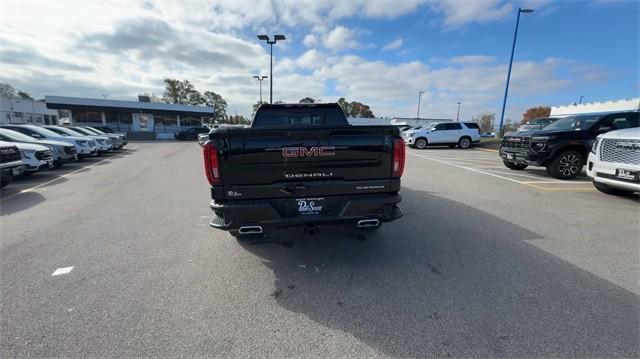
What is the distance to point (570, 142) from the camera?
27.1 feet

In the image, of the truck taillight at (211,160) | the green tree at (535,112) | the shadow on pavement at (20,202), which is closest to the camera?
the truck taillight at (211,160)

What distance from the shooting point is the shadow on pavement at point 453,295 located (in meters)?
2.25

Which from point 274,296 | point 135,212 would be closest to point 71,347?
point 274,296

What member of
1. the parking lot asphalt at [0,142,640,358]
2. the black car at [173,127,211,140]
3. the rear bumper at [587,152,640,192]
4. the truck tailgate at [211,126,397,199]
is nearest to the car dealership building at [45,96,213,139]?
the black car at [173,127,211,140]

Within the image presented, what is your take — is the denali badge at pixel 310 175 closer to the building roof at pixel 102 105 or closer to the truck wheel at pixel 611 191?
the truck wheel at pixel 611 191

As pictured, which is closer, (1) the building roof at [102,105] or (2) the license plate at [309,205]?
(2) the license plate at [309,205]

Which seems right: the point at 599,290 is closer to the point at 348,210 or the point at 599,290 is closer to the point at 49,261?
the point at 348,210

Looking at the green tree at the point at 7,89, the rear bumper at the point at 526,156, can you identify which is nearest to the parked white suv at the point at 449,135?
the rear bumper at the point at 526,156

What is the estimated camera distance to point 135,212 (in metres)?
5.62

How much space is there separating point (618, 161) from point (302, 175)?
6.96 metres

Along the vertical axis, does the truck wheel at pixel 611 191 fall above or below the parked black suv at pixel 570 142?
below

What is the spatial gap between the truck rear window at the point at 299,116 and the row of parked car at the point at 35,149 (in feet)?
22.6

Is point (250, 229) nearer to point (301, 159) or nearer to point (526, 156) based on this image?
point (301, 159)

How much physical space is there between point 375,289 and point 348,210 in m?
0.86
